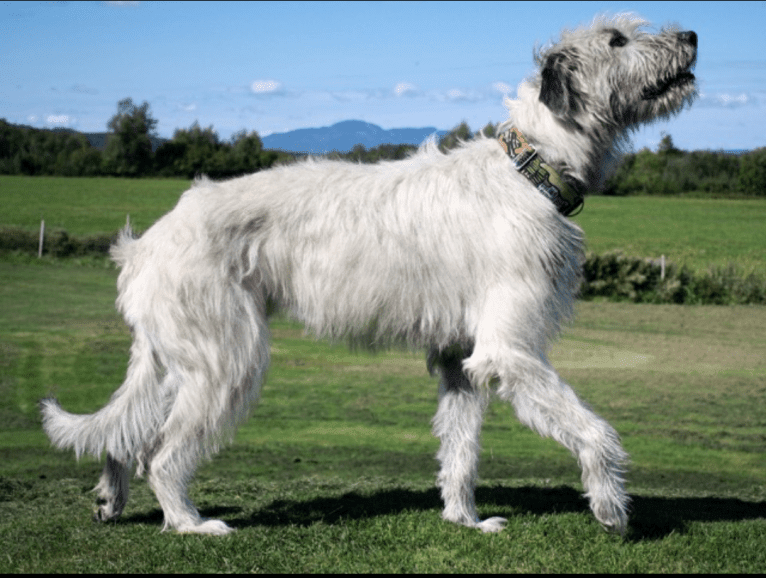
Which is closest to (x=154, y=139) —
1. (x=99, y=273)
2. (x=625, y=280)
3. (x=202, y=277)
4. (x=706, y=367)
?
(x=99, y=273)

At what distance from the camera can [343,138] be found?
8117 mm

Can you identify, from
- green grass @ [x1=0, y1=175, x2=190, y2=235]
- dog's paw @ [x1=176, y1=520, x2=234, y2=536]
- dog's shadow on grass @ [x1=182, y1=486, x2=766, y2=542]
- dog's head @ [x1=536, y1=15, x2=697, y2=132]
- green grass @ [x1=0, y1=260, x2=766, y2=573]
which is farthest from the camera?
green grass @ [x1=0, y1=175, x2=190, y2=235]

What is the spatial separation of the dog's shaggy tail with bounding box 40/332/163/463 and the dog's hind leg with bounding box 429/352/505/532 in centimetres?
187

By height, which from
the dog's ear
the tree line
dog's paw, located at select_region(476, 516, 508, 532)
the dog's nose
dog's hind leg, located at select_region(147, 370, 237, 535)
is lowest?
dog's paw, located at select_region(476, 516, 508, 532)

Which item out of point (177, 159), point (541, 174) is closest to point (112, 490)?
point (541, 174)

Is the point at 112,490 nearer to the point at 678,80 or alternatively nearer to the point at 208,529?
the point at 208,529

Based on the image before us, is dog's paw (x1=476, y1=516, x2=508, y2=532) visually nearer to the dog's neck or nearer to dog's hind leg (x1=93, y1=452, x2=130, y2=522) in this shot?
the dog's neck

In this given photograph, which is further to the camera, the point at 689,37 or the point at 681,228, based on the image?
the point at 681,228

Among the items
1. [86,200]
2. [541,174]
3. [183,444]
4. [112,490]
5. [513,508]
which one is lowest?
[513,508]

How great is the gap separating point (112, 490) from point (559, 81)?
392cm

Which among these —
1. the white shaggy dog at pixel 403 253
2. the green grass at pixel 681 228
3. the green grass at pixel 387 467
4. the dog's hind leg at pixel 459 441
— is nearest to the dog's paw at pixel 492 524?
the dog's hind leg at pixel 459 441

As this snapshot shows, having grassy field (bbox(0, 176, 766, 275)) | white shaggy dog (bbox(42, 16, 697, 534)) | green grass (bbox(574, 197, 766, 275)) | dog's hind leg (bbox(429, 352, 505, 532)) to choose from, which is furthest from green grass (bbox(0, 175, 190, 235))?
dog's hind leg (bbox(429, 352, 505, 532))

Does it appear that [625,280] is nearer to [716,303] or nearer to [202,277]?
[716,303]

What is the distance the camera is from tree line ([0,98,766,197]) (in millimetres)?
50656
